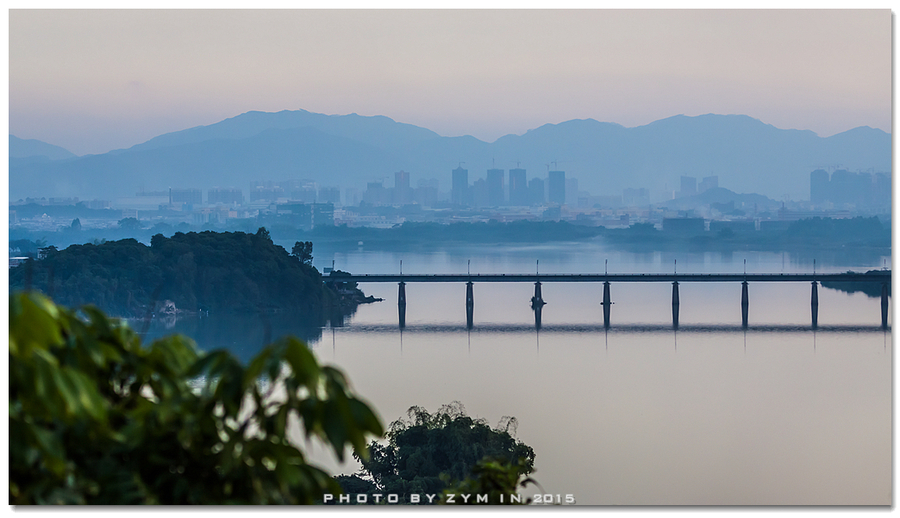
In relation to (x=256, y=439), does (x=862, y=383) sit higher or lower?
lower

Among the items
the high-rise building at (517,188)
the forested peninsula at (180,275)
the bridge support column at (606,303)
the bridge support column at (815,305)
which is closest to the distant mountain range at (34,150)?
the forested peninsula at (180,275)

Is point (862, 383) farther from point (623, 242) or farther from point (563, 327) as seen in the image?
point (563, 327)

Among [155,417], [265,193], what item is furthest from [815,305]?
[155,417]

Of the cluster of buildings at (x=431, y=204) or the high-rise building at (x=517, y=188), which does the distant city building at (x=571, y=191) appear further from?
the high-rise building at (x=517, y=188)

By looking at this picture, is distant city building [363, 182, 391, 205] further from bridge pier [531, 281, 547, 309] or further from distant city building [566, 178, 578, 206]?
bridge pier [531, 281, 547, 309]

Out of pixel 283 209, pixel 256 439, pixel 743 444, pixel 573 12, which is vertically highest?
pixel 573 12

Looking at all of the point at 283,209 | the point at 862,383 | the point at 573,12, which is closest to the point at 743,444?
the point at 862,383

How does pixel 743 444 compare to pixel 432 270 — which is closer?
pixel 743 444

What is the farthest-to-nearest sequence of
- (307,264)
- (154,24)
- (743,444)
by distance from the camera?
(307,264) < (743,444) < (154,24)
